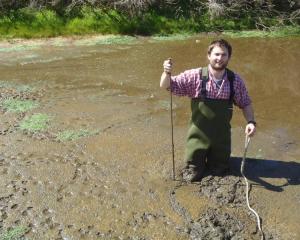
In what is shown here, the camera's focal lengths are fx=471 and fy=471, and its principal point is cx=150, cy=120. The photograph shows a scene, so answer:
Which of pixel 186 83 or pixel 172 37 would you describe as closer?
pixel 186 83

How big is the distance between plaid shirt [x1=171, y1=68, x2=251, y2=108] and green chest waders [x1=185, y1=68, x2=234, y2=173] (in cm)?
4

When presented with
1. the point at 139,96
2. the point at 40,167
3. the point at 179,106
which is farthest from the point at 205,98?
the point at 139,96

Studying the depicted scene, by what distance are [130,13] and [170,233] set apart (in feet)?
28.7

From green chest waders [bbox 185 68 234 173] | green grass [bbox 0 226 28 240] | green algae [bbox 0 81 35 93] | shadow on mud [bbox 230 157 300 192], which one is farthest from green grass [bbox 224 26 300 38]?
green grass [bbox 0 226 28 240]

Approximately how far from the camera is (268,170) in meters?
4.82

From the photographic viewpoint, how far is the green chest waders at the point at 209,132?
4.24 meters

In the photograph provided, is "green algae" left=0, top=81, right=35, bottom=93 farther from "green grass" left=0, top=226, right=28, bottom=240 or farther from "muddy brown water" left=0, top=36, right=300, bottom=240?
"green grass" left=0, top=226, right=28, bottom=240

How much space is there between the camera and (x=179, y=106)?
661cm

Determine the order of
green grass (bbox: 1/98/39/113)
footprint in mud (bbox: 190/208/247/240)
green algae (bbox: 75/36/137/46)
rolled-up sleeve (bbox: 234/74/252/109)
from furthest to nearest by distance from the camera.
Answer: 1. green algae (bbox: 75/36/137/46)
2. green grass (bbox: 1/98/39/113)
3. rolled-up sleeve (bbox: 234/74/252/109)
4. footprint in mud (bbox: 190/208/247/240)

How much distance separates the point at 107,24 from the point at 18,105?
5.44 meters

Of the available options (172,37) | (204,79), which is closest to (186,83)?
(204,79)

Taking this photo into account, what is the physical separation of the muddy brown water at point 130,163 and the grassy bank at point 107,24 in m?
2.98

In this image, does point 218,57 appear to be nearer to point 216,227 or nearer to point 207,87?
point 207,87

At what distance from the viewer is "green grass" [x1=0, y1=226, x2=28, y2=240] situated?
3.83 meters
